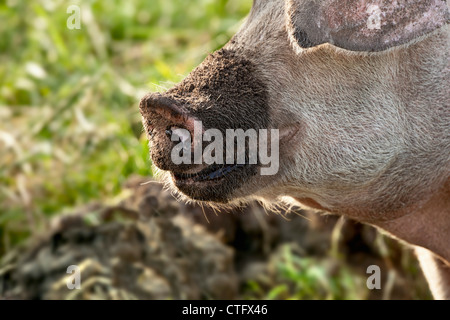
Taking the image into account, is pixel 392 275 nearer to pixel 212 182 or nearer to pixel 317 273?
pixel 317 273

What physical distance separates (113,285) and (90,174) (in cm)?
100

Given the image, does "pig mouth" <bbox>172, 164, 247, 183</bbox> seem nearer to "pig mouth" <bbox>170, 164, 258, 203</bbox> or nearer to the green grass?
"pig mouth" <bbox>170, 164, 258, 203</bbox>

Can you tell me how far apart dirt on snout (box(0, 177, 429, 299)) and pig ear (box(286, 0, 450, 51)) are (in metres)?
1.26

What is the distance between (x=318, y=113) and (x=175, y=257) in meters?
1.61

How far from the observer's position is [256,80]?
257cm

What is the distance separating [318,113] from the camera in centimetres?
258

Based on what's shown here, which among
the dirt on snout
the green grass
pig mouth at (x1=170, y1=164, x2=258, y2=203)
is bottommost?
pig mouth at (x1=170, y1=164, x2=258, y2=203)

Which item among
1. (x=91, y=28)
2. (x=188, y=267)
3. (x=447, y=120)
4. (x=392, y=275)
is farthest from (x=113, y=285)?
(x=91, y=28)

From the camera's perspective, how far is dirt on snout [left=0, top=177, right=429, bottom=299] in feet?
12.2
